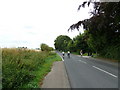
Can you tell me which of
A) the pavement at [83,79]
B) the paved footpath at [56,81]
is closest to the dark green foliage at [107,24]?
the pavement at [83,79]

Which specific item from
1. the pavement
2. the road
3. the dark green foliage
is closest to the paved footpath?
the pavement

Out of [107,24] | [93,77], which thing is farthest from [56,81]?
[107,24]

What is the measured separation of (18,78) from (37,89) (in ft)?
3.72

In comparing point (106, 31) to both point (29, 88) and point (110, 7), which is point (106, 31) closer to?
point (110, 7)

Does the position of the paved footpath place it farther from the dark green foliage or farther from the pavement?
the dark green foliage

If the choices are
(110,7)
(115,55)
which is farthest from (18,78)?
(115,55)

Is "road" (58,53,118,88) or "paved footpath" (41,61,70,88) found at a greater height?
"road" (58,53,118,88)

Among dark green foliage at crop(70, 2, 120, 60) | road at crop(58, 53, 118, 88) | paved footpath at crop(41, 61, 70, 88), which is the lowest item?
paved footpath at crop(41, 61, 70, 88)

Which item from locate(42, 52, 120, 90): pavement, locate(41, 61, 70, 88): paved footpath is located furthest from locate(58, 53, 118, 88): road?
locate(41, 61, 70, 88): paved footpath

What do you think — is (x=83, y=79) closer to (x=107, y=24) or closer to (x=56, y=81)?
(x=56, y=81)

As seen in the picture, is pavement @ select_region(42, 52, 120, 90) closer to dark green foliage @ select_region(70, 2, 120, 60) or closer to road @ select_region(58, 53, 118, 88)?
road @ select_region(58, 53, 118, 88)

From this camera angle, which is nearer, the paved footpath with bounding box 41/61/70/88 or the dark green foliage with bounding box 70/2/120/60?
the paved footpath with bounding box 41/61/70/88

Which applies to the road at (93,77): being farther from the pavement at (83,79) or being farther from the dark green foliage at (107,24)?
the dark green foliage at (107,24)

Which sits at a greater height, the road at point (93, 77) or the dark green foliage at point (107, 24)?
the dark green foliage at point (107, 24)
